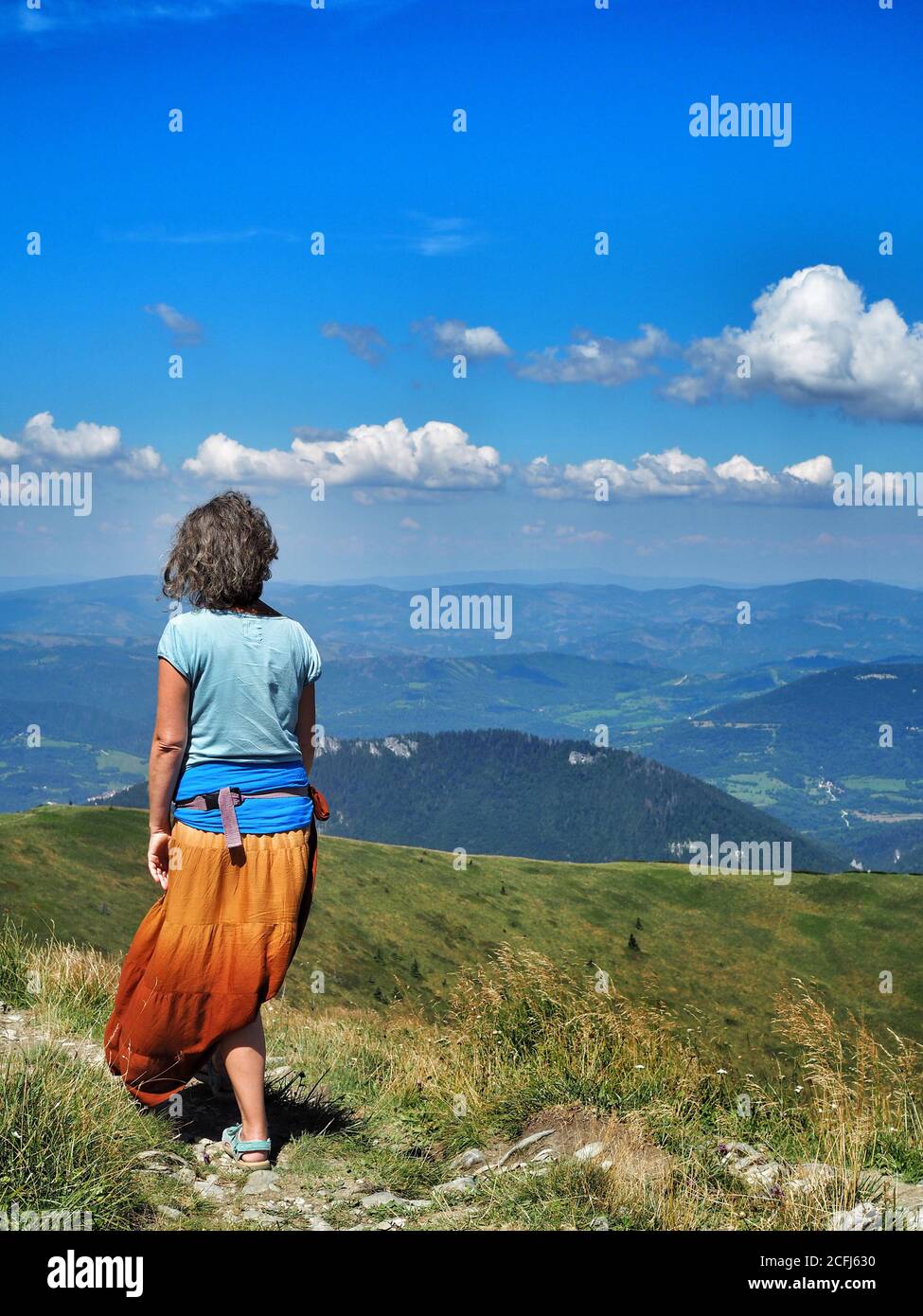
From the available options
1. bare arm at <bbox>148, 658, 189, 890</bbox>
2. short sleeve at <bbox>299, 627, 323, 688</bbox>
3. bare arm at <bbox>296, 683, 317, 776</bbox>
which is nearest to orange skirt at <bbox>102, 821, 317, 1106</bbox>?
bare arm at <bbox>148, 658, 189, 890</bbox>

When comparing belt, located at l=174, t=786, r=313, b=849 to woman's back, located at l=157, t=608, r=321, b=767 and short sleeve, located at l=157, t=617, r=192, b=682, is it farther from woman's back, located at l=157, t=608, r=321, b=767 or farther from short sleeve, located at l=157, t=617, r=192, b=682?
short sleeve, located at l=157, t=617, r=192, b=682

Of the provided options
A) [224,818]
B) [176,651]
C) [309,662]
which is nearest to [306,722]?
[309,662]

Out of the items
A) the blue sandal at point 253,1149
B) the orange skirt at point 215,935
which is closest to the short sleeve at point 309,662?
the orange skirt at point 215,935

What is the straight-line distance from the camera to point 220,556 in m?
5.86

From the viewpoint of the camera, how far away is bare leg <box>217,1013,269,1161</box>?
612 cm

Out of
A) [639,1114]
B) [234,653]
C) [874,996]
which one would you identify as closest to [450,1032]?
[639,1114]

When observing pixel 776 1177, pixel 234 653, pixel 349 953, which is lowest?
pixel 349 953

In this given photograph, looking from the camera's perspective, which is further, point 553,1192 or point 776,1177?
point 776,1177

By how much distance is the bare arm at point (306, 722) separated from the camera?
625cm

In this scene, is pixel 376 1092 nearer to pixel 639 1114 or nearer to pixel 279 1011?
pixel 639 1114

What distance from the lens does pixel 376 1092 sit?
757 centimetres

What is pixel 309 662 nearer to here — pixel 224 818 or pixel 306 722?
pixel 306 722

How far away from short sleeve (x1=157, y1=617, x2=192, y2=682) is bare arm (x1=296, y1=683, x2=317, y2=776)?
→ 691 millimetres
